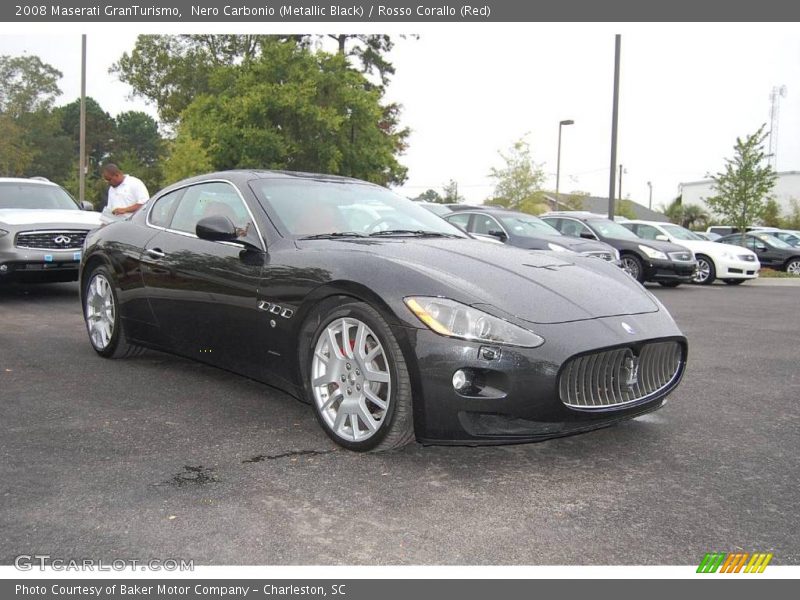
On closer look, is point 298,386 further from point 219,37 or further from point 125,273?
point 219,37

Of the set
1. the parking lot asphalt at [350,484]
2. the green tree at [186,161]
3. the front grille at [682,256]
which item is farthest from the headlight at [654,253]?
the green tree at [186,161]

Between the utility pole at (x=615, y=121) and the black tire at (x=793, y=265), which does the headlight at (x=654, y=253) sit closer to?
the utility pole at (x=615, y=121)

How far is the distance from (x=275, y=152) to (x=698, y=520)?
904 inches

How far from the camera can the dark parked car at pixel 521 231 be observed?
12602 mm

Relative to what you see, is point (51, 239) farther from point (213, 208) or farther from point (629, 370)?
point (629, 370)

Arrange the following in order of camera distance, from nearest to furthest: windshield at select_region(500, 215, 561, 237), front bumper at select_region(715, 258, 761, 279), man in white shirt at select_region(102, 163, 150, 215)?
man in white shirt at select_region(102, 163, 150, 215) → windshield at select_region(500, 215, 561, 237) → front bumper at select_region(715, 258, 761, 279)

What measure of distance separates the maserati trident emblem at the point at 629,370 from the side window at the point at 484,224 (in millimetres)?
9509

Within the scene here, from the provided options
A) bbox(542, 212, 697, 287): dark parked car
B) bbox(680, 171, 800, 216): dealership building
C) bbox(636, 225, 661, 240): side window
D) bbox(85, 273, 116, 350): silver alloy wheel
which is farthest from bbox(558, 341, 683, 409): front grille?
bbox(680, 171, 800, 216): dealership building

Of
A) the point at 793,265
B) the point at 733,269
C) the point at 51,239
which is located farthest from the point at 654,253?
the point at 51,239

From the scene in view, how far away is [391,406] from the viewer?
3527mm

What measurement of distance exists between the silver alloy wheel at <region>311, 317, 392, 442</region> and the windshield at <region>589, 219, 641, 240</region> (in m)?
13.0

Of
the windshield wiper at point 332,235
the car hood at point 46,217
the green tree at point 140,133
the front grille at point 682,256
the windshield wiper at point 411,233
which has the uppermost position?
the green tree at point 140,133

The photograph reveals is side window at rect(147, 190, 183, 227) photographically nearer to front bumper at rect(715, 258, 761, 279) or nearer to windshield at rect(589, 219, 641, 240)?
windshield at rect(589, 219, 641, 240)

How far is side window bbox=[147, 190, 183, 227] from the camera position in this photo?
5367mm
